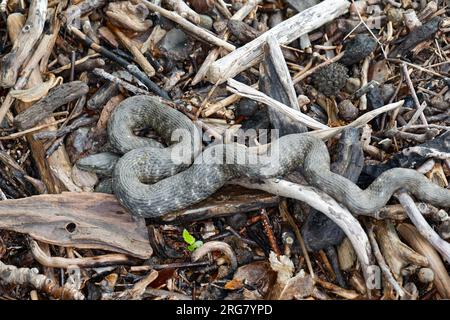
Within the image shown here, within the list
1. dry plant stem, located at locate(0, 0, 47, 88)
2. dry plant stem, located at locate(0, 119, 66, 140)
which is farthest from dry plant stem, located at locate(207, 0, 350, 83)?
dry plant stem, located at locate(0, 0, 47, 88)

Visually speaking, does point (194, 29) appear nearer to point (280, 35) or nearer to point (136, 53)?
point (136, 53)

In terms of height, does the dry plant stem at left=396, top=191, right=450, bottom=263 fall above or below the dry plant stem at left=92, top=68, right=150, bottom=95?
below

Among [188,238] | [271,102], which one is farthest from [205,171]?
[271,102]

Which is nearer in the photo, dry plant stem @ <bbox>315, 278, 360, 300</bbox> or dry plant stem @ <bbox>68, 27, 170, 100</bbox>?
dry plant stem @ <bbox>315, 278, 360, 300</bbox>

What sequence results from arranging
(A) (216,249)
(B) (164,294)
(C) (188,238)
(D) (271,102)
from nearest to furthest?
1. (B) (164,294)
2. (A) (216,249)
3. (C) (188,238)
4. (D) (271,102)

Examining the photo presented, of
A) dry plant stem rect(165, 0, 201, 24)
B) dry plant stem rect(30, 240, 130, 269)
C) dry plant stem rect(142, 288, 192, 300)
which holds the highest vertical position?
dry plant stem rect(165, 0, 201, 24)

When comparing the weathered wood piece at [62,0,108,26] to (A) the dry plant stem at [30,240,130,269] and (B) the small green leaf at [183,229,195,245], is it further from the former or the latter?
(B) the small green leaf at [183,229,195,245]
